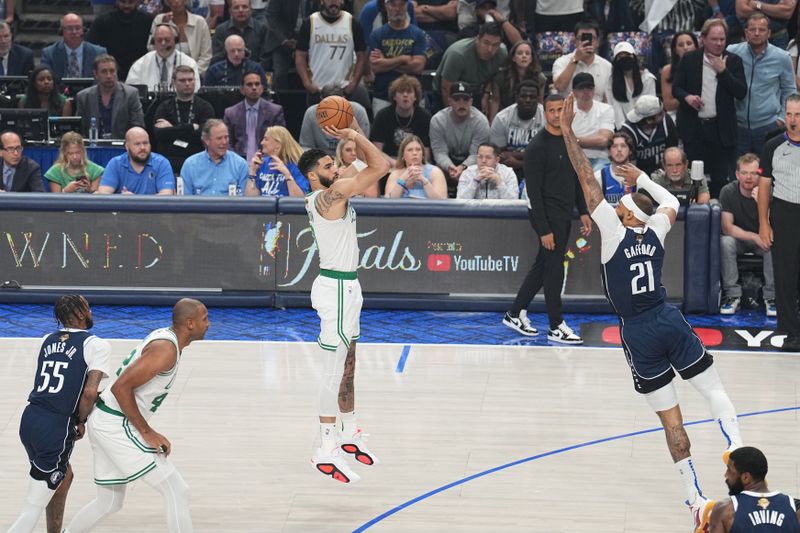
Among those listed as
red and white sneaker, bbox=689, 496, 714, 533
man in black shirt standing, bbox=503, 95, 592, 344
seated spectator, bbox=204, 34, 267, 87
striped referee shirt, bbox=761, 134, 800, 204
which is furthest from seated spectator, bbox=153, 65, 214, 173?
red and white sneaker, bbox=689, 496, 714, 533

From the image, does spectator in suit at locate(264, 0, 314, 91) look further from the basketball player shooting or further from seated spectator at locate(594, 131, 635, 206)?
the basketball player shooting

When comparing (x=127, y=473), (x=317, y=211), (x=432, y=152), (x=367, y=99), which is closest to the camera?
(x=127, y=473)

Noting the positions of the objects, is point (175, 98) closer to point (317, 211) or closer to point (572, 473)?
point (317, 211)

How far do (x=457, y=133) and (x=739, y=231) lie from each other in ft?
11.2

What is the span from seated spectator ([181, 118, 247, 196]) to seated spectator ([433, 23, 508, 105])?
290cm

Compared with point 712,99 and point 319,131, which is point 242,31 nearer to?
point 319,131

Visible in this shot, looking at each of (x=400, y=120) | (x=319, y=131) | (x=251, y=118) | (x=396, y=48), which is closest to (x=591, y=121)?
(x=400, y=120)

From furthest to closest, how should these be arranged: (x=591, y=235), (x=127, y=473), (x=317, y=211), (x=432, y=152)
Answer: (x=432, y=152) < (x=591, y=235) < (x=317, y=211) < (x=127, y=473)

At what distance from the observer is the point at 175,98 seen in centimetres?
1549

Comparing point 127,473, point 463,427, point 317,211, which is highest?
point 317,211

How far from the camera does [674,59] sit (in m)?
15.8

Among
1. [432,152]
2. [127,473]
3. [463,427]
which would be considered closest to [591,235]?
[432,152]

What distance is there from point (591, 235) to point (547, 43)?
418 cm

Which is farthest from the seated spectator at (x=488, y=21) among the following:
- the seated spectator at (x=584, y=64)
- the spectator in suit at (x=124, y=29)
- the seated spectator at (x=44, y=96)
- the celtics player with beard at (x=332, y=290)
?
the celtics player with beard at (x=332, y=290)
